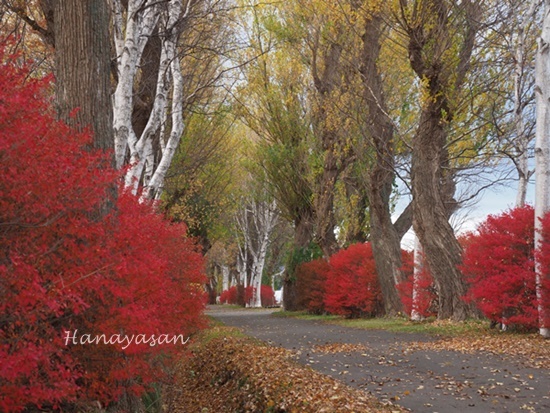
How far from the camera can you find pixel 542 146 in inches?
451

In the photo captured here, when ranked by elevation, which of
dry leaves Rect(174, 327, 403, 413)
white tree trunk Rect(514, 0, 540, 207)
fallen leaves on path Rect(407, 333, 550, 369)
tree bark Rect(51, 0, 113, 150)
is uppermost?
white tree trunk Rect(514, 0, 540, 207)


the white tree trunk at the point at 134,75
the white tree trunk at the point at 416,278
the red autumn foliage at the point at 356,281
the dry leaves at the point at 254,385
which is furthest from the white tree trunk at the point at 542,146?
the red autumn foliage at the point at 356,281

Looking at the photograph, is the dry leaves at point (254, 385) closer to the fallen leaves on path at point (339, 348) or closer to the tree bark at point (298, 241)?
the fallen leaves on path at point (339, 348)

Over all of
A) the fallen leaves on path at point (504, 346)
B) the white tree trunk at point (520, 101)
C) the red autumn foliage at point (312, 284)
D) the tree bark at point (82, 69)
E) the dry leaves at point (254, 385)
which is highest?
the white tree trunk at point (520, 101)

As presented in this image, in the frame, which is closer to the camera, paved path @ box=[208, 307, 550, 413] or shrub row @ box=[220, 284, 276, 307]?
paved path @ box=[208, 307, 550, 413]

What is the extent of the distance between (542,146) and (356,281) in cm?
973

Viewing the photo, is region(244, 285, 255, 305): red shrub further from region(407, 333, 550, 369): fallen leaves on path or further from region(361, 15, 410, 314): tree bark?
region(407, 333, 550, 369): fallen leaves on path

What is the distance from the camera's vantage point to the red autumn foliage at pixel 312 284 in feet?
78.4

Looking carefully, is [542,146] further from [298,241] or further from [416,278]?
[298,241]

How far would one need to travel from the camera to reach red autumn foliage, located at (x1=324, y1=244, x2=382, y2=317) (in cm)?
1952

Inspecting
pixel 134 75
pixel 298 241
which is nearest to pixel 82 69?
pixel 134 75

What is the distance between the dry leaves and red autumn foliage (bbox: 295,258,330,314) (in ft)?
39.5

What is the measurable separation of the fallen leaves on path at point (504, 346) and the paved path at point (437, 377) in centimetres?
33

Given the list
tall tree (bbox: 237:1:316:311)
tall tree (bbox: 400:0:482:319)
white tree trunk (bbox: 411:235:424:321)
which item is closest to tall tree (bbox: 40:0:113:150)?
tall tree (bbox: 400:0:482:319)
